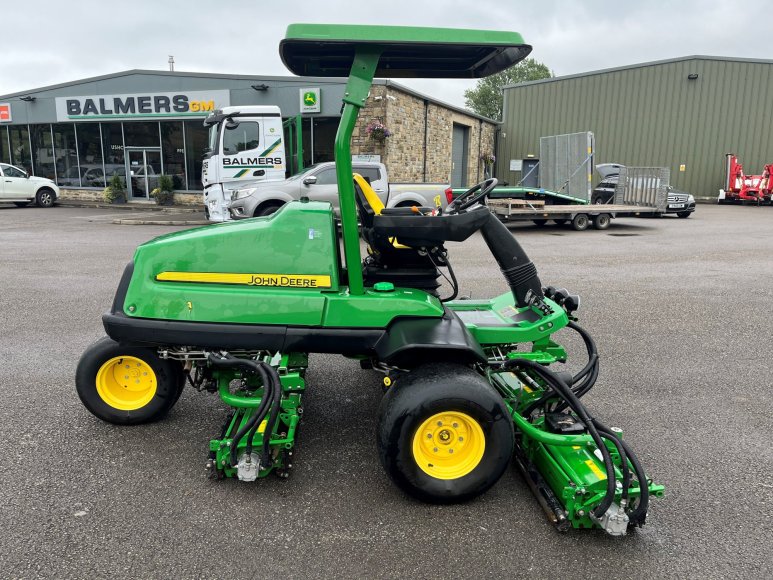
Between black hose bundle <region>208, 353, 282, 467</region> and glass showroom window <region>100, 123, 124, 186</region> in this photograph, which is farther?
glass showroom window <region>100, 123, 124, 186</region>

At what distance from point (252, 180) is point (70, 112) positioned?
12.9 m

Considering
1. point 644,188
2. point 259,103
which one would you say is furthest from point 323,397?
point 259,103

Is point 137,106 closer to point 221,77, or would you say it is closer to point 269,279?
point 221,77

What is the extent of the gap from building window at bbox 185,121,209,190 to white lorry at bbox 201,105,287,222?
7.65 m

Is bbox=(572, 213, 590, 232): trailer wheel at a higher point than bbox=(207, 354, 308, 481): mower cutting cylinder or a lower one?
higher

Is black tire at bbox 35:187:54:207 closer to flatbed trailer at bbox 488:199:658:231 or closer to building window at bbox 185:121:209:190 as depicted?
building window at bbox 185:121:209:190

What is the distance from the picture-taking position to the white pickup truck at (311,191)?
39.6ft

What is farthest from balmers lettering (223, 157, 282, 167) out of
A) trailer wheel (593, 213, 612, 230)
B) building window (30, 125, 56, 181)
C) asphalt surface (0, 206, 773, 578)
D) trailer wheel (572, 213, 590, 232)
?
building window (30, 125, 56, 181)

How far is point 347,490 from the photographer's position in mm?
2869

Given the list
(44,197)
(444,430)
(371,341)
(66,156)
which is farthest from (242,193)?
(66,156)

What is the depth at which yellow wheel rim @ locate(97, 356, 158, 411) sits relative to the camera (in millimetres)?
3420

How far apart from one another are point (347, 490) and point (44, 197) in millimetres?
22366

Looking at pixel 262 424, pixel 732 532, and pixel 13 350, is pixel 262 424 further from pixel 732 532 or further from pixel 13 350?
pixel 13 350

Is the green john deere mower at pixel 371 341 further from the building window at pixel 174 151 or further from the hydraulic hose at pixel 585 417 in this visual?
the building window at pixel 174 151
